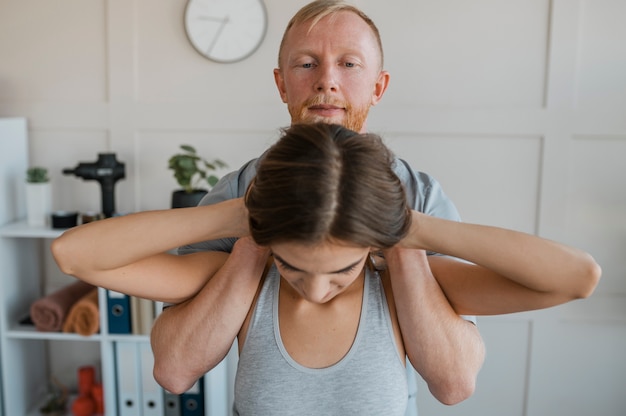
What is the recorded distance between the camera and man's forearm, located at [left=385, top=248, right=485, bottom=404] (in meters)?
1.02

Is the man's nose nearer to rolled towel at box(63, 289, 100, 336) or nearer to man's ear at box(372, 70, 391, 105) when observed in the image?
man's ear at box(372, 70, 391, 105)

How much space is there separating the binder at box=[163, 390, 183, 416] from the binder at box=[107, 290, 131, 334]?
32 cm

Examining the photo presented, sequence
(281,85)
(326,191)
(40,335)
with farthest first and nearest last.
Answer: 1. (40,335)
2. (281,85)
3. (326,191)

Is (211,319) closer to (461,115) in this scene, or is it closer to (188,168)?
(188,168)

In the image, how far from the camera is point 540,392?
2.87m

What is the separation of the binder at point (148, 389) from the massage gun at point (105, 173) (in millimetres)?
584

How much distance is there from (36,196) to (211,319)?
196 centimetres

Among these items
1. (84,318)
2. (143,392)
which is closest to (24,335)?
(84,318)

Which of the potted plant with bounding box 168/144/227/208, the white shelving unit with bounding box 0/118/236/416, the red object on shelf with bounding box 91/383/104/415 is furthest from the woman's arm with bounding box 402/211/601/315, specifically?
the red object on shelf with bounding box 91/383/104/415

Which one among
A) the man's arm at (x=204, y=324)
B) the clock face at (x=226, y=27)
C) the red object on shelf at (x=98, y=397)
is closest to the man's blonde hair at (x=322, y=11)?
the man's arm at (x=204, y=324)

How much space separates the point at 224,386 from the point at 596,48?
2.05 meters

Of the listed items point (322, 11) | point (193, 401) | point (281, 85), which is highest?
point (322, 11)

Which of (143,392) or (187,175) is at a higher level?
(187,175)

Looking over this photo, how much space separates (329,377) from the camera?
104cm
